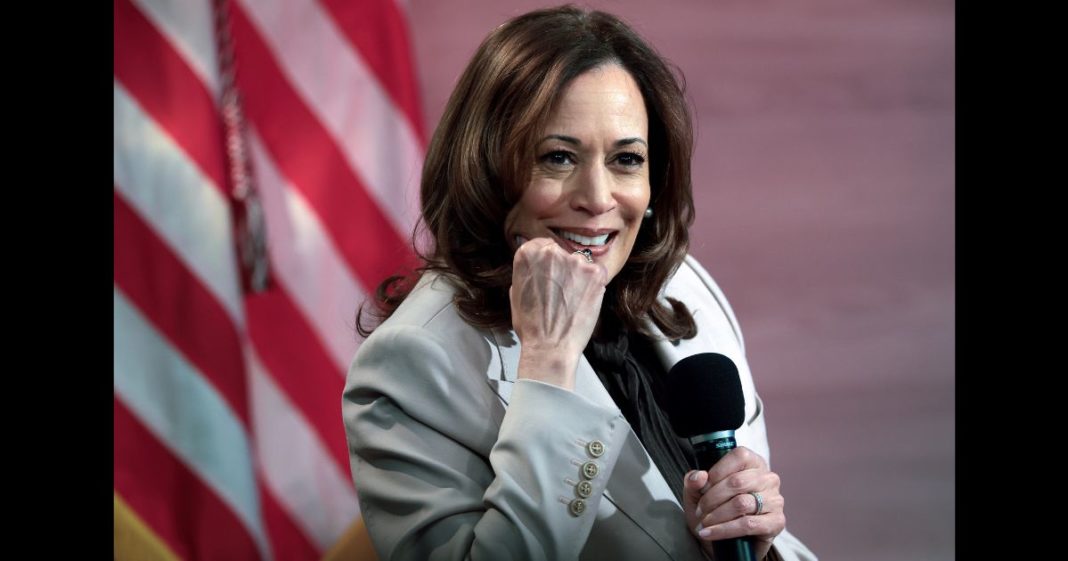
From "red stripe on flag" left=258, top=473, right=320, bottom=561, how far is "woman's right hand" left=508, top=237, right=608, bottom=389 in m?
1.18

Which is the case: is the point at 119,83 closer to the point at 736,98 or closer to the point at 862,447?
the point at 736,98

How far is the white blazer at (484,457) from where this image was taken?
4.20 feet

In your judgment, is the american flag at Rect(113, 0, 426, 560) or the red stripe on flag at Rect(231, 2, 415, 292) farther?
the red stripe on flag at Rect(231, 2, 415, 292)

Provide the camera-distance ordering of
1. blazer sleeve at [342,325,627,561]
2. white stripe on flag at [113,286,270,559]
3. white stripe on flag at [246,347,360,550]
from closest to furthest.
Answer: blazer sleeve at [342,325,627,561] → white stripe on flag at [113,286,270,559] → white stripe on flag at [246,347,360,550]

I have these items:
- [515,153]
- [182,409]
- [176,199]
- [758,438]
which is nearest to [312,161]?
[176,199]

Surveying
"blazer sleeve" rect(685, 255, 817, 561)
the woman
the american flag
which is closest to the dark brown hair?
the woman

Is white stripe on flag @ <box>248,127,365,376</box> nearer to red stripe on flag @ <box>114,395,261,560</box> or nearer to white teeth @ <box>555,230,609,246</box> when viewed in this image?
red stripe on flag @ <box>114,395,261,560</box>

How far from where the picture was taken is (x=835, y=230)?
8.55 feet

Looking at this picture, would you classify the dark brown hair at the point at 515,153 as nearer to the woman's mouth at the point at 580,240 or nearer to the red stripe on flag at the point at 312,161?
the woman's mouth at the point at 580,240

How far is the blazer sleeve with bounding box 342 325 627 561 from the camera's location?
127 centimetres

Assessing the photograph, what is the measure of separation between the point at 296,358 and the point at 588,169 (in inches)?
44.8

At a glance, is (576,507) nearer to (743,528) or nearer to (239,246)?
(743,528)

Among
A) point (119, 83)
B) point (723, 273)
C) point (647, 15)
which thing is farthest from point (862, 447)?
point (119, 83)

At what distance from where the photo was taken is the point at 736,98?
2.60m
